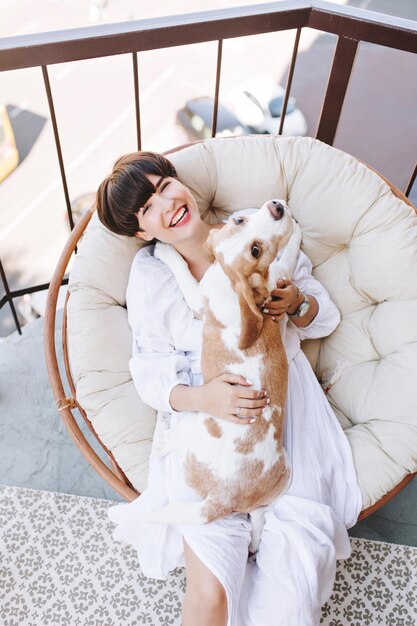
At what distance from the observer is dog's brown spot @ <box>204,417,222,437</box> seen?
1399 millimetres

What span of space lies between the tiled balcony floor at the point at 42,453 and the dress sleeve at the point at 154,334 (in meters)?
0.67

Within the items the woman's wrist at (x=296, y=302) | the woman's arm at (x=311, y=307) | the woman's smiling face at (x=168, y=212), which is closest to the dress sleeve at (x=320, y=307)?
the woman's arm at (x=311, y=307)

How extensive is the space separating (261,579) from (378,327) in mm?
858

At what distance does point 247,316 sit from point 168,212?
465 millimetres

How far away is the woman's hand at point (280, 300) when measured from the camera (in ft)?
4.94

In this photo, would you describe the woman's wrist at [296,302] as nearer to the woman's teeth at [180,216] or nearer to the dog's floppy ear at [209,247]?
the dog's floppy ear at [209,247]

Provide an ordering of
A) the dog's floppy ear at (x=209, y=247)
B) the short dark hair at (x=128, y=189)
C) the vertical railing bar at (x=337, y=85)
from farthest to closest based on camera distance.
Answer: the vertical railing bar at (x=337, y=85)
the short dark hair at (x=128, y=189)
the dog's floppy ear at (x=209, y=247)

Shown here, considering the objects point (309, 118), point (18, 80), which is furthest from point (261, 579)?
point (18, 80)

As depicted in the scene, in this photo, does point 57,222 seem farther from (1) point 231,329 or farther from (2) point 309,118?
(1) point 231,329

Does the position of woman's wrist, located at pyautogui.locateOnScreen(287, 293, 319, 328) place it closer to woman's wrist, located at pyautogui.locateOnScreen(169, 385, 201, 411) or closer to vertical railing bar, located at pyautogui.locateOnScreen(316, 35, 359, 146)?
woman's wrist, located at pyautogui.locateOnScreen(169, 385, 201, 411)

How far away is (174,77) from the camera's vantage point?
25.7 ft

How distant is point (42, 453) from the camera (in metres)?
2.16

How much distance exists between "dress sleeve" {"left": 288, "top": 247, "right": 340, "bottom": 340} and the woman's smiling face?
1.33ft

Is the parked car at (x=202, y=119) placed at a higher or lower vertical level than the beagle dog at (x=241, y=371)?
lower
